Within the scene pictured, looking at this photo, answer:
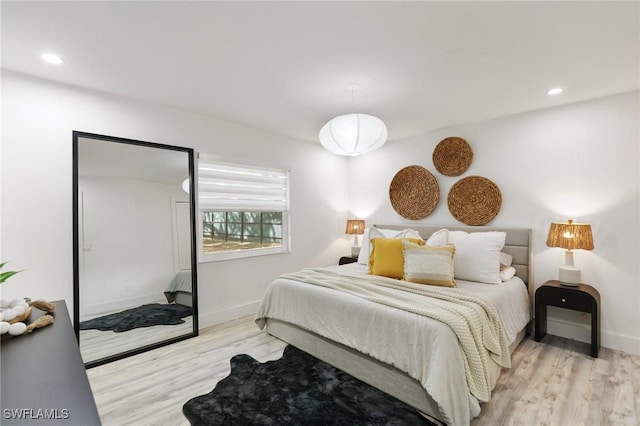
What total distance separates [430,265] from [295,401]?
1.61m

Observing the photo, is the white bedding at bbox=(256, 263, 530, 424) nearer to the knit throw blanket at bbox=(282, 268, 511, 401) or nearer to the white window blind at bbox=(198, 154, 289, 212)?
the knit throw blanket at bbox=(282, 268, 511, 401)

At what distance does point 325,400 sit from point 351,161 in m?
3.74

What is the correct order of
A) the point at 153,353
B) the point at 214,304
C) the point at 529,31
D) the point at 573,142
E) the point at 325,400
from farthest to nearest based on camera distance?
the point at 214,304 < the point at 573,142 < the point at 153,353 < the point at 325,400 < the point at 529,31

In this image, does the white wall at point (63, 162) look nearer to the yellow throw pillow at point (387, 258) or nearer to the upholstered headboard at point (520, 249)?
the yellow throw pillow at point (387, 258)

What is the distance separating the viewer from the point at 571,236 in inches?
110

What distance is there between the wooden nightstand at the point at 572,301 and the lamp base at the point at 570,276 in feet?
0.16

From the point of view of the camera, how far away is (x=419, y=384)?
191 centimetres

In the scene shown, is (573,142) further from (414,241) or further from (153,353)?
(153,353)


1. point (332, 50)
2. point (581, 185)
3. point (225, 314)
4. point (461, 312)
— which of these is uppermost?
point (332, 50)

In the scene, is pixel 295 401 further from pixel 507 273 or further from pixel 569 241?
pixel 569 241

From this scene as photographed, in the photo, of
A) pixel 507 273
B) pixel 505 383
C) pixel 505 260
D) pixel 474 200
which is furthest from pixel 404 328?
pixel 474 200

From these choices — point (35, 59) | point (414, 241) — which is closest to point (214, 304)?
point (414, 241)

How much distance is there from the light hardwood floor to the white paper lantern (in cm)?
203

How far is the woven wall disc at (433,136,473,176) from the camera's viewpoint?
12.2 feet
